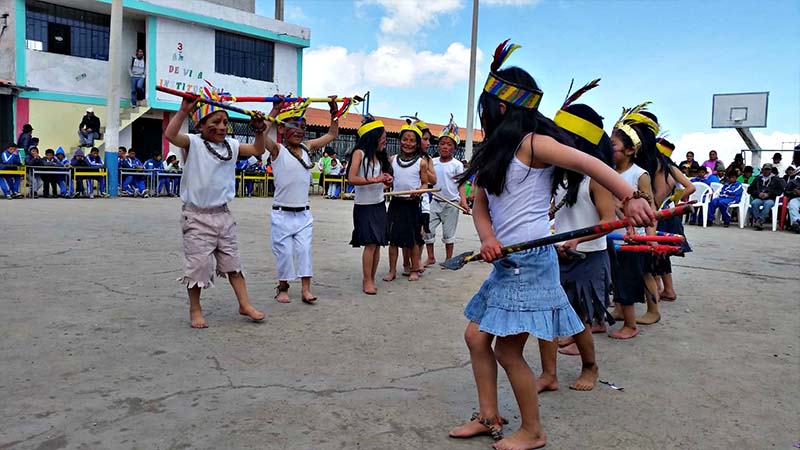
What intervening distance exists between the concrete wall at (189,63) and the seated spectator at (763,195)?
1772 centimetres

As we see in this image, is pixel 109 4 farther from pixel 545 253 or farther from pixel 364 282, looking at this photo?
pixel 545 253

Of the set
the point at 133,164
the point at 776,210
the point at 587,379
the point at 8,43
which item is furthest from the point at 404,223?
the point at 8,43

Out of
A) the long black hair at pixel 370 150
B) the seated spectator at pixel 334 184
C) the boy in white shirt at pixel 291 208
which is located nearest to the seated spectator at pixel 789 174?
the long black hair at pixel 370 150

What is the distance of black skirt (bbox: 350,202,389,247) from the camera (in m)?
6.49

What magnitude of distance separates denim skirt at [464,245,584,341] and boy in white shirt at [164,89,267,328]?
2675 millimetres

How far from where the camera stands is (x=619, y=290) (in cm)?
507

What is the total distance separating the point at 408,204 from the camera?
7219 mm

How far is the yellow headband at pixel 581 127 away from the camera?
144 inches

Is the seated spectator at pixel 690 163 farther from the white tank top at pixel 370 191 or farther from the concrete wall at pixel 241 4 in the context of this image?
the concrete wall at pixel 241 4

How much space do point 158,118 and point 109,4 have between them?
173 inches

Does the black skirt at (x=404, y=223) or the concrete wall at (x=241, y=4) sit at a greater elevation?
the concrete wall at (x=241, y=4)

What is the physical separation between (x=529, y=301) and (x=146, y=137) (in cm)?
2437

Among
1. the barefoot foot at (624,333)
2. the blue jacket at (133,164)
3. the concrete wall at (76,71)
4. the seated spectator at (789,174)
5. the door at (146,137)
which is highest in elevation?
the concrete wall at (76,71)

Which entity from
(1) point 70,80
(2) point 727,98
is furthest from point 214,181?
(2) point 727,98
